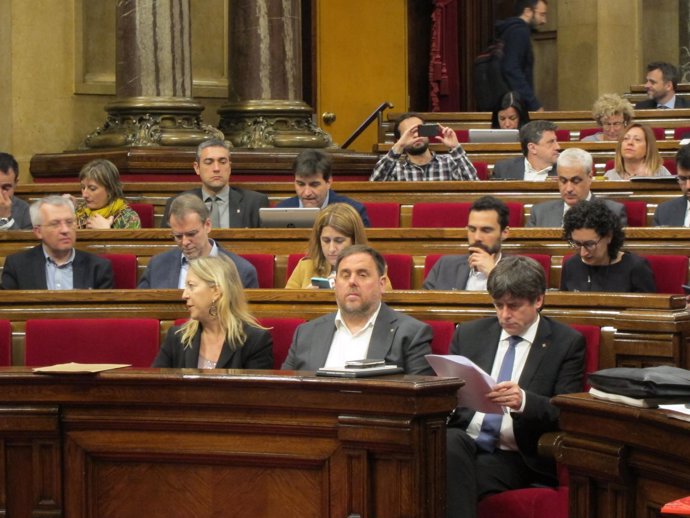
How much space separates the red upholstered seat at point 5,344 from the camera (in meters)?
4.95

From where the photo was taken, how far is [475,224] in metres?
5.52

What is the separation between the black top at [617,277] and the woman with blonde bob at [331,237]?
69 centimetres

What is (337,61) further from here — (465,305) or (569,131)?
(465,305)

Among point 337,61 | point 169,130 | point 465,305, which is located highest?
point 337,61

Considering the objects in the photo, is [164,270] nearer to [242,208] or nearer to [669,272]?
[242,208]

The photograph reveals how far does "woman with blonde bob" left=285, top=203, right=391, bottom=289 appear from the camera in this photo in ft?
17.7

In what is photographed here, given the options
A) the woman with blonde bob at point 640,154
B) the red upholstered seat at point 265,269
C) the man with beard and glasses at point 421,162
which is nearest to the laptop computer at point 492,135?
the man with beard and glasses at point 421,162

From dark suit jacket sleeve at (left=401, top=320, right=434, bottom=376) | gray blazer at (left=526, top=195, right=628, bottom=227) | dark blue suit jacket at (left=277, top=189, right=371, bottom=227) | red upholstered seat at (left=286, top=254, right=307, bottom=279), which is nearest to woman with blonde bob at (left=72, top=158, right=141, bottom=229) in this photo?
dark blue suit jacket at (left=277, top=189, right=371, bottom=227)

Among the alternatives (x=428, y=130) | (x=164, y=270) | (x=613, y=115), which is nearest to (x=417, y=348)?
(x=164, y=270)

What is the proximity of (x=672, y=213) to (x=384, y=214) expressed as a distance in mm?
1435

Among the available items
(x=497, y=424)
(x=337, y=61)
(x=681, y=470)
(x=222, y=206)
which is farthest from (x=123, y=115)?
(x=681, y=470)

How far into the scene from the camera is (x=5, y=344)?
4.96 metres

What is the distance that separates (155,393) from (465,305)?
122 centimetres

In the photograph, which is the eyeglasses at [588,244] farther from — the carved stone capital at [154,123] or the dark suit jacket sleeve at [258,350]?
the carved stone capital at [154,123]
